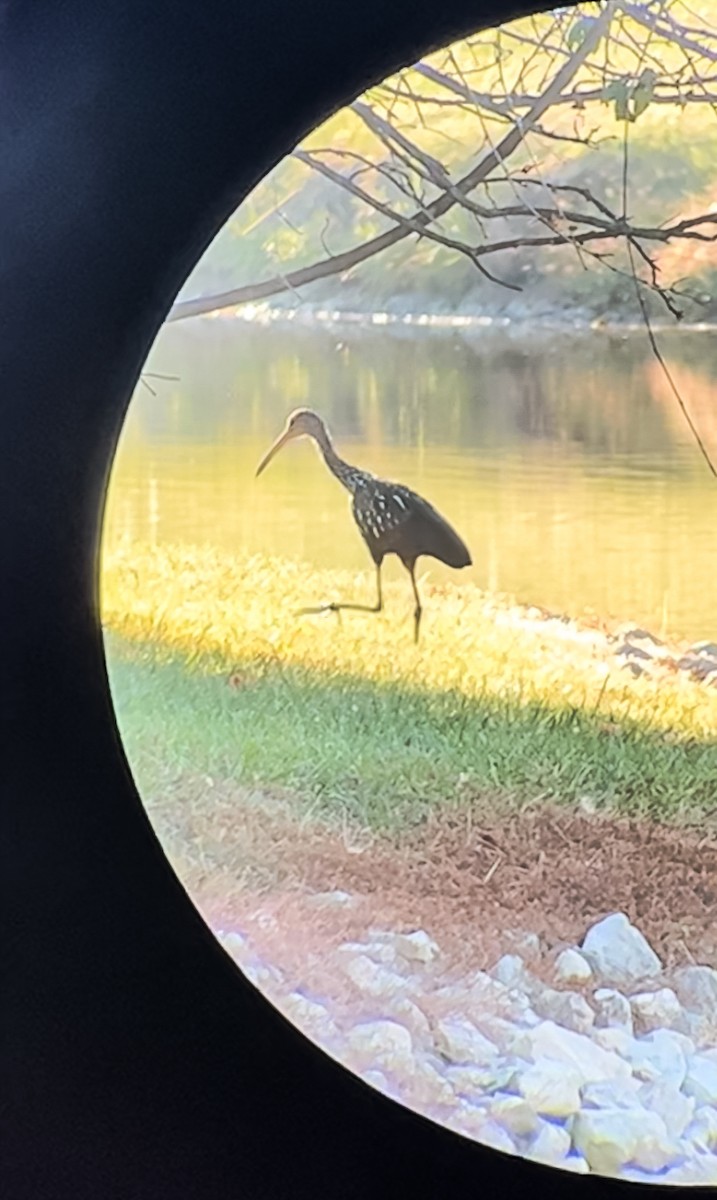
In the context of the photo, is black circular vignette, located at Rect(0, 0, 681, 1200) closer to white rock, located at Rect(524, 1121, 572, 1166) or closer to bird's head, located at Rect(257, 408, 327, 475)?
white rock, located at Rect(524, 1121, 572, 1166)

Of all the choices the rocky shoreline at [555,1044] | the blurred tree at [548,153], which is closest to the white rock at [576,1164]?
the rocky shoreline at [555,1044]

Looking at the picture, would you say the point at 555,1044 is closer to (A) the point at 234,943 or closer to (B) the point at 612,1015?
(B) the point at 612,1015

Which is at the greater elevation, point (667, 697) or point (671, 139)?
point (671, 139)

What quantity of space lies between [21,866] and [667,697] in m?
0.49

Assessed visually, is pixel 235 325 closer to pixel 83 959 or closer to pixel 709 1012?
pixel 83 959

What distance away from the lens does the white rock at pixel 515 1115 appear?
92 cm

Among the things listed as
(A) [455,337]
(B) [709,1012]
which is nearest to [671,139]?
(A) [455,337]

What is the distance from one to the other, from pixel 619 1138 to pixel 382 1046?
0.18 m

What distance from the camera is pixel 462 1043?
92cm

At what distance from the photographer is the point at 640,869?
0.92 meters

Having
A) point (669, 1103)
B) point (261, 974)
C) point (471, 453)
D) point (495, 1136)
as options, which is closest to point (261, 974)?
point (261, 974)

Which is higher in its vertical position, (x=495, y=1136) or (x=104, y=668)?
(x=104, y=668)

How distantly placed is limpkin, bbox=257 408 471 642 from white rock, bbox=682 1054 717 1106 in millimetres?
369

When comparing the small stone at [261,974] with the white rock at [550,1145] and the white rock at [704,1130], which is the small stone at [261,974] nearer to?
the white rock at [550,1145]
